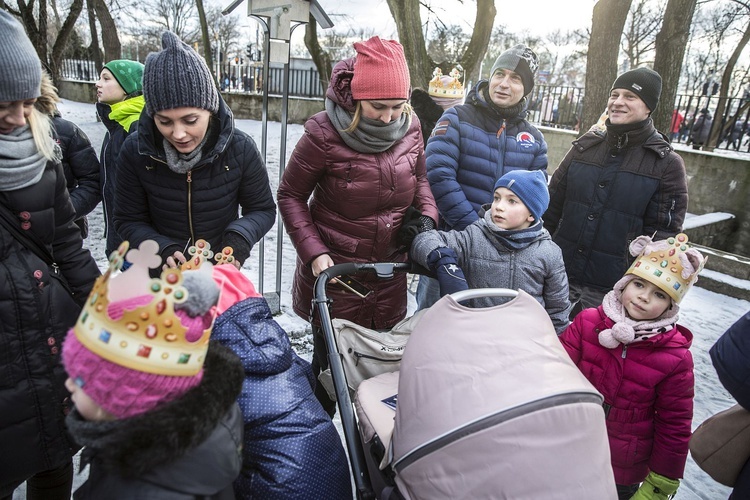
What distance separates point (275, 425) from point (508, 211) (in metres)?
1.32

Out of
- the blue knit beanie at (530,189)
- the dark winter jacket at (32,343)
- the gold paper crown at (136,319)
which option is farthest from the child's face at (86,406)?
the blue knit beanie at (530,189)

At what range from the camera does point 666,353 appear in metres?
2.01

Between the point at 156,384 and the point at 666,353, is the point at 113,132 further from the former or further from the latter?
the point at 666,353

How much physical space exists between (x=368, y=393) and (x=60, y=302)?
3.78 ft

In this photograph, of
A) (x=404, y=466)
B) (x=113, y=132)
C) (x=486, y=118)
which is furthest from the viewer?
(x=113, y=132)

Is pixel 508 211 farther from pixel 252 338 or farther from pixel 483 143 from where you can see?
pixel 252 338

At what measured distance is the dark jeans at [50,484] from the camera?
6.43 ft

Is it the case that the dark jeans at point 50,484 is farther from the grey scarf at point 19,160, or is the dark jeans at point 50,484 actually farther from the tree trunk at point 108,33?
the tree trunk at point 108,33

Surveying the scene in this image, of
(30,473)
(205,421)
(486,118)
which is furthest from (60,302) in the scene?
(486,118)

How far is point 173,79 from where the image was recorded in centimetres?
194

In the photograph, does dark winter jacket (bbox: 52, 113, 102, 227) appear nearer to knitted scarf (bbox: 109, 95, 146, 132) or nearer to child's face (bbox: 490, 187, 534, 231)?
knitted scarf (bbox: 109, 95, 146, 132)

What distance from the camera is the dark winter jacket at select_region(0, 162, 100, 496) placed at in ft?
5.40

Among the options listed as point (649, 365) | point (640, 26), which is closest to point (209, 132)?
point (649, 365)

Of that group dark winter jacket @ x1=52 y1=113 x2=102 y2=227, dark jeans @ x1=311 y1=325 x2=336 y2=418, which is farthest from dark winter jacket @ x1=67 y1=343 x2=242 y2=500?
dark winter jacket @ x1=52 y1=113 x2=102 y2=227
